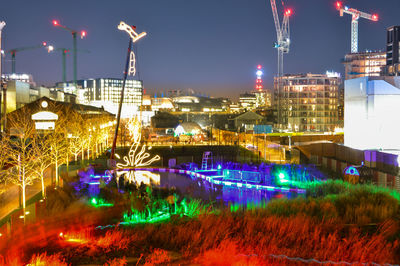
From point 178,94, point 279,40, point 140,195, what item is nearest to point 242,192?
point 140,195

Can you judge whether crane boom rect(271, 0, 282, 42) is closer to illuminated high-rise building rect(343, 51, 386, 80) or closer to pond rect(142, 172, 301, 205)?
illuminated high-rise building rect(343, 51, 386, 80)

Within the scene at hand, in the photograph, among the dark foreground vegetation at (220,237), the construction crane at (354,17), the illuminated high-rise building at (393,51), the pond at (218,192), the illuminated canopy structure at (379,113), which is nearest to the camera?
the dark foreground vegetation at (220,237)

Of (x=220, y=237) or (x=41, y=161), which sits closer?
(x=220, y=237)

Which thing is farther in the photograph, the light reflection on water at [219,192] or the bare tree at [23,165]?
the light reflection on water at [219,192]

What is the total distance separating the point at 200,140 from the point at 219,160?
41.6 ft

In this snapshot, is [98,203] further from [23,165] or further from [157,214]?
[157,214]

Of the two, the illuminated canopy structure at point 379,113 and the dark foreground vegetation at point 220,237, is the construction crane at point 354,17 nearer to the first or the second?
the illuminated canopy structure at point 379,113

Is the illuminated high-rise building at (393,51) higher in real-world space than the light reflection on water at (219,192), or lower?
higher

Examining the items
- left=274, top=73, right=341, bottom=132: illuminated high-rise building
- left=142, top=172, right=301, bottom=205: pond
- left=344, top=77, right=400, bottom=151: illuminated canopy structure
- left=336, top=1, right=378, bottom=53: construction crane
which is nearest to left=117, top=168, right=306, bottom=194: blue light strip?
left=142, top=172, right=301, bottom=205: pond

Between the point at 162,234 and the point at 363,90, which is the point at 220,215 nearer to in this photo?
the point at 162,234

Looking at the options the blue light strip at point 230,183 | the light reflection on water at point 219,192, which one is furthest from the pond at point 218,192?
the blue light strip at point 230,183

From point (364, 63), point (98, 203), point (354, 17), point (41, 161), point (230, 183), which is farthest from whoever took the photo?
point (354, 17)

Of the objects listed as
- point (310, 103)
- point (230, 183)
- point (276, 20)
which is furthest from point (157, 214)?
point (276, 20)

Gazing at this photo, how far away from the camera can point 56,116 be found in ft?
81.0
